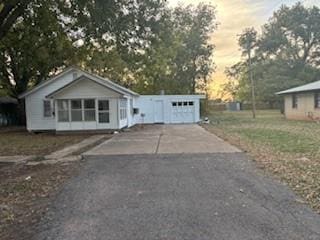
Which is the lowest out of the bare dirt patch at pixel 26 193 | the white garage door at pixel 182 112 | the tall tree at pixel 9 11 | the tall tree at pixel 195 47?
the bare dirt patch at pixel 26 193

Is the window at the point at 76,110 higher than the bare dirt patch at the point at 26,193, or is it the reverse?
the window at the point at 76,110

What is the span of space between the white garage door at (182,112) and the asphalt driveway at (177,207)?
2462 centimetres

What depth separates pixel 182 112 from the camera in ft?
112

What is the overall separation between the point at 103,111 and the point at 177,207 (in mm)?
17401

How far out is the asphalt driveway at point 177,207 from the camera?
15.4ft

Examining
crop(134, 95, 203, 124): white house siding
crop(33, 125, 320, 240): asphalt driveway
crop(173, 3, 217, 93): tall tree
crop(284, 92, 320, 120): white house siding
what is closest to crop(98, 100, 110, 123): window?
crop(134, 95, 203, 124): white house siding

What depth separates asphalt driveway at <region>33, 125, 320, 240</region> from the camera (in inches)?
185

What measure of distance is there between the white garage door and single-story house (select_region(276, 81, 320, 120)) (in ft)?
29.2

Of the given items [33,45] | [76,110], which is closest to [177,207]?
[33,45]

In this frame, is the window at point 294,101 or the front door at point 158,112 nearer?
the front door at point 158,112

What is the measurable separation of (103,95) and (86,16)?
30.2ft

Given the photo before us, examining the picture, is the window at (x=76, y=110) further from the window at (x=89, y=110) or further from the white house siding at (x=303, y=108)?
the white house siding at (x=303, y=108)

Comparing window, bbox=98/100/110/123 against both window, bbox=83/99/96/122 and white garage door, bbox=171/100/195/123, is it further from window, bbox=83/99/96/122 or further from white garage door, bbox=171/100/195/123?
white garage door, bbox=171/100/195/123

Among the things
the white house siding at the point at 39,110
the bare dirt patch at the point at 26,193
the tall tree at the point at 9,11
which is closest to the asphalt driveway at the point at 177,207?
the bare dirt patch at the point at 26,193
